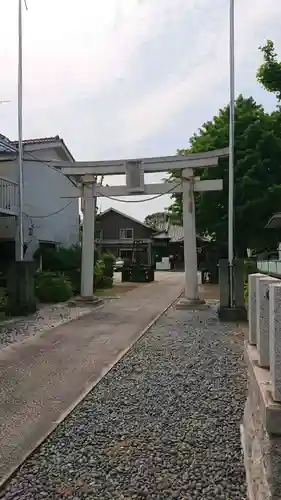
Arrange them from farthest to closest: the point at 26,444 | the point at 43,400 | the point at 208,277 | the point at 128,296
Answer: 1. the point at 208,277
2. the point at 128,296
3. the point at 43,400
4. the point at 26,444

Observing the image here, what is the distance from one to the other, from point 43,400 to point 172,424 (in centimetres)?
156

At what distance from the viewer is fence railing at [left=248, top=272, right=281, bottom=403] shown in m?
2.36

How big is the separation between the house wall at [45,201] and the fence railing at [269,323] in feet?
Result: 40.7

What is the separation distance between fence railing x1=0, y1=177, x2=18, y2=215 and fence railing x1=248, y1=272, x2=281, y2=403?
12785 mm

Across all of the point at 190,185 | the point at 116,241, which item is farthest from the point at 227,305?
the point at 116,241

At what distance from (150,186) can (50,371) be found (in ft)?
28.8

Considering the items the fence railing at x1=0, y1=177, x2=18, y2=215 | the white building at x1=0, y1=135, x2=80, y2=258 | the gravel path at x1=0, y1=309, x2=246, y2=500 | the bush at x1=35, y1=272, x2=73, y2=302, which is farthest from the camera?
the white building at x1=0, y1=135, x2=80, y2=258

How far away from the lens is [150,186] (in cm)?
1484

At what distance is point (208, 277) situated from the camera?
93.1 ft

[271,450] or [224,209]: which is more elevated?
[224,209]

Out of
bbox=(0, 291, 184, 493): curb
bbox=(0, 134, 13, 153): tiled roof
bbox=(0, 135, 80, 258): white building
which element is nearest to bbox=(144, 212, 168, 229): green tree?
bbox=(0, 135, 80, 258): white building

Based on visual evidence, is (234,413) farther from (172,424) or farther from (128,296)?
(128,296)

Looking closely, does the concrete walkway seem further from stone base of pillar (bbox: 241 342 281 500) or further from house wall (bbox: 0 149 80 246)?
house wall (bbox: 0 149 80 246)

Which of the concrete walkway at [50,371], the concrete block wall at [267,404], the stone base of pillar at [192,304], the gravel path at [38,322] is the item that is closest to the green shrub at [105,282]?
the gravel path at [38,322]
